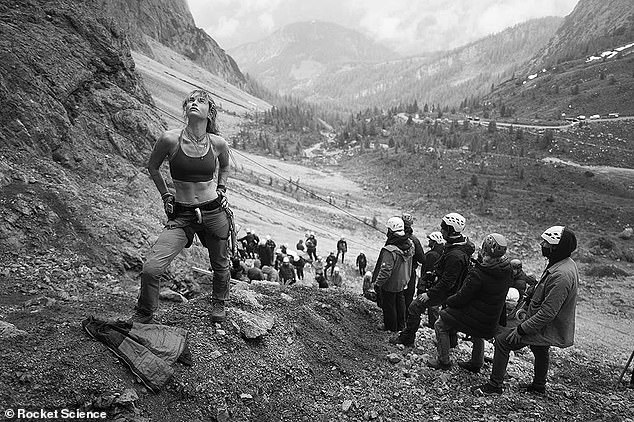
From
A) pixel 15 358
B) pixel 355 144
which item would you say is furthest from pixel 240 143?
pixel 15 358

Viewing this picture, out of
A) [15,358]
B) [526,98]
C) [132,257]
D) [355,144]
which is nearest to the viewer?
[15,358]

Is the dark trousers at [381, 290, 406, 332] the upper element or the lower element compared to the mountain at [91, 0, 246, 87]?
lower

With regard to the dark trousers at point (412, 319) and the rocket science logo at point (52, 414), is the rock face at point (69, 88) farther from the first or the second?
the dark trousers at point (412, 319)

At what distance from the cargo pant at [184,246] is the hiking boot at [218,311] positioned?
60 millimetres

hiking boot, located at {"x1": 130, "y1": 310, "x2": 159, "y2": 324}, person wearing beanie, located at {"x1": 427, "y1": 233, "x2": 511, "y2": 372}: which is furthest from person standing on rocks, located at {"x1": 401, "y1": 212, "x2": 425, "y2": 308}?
hiking boot, located at {"x1": 130, "y1": 310, "x2": 159, "y2": 324}

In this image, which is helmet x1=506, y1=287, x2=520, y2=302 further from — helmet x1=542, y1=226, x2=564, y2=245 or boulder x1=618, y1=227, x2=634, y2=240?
boulder x1=618, y1=227, x2=634, y2=240

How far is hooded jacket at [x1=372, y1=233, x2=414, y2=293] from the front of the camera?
6.22 meters

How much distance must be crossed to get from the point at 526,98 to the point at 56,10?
69053 millimetres

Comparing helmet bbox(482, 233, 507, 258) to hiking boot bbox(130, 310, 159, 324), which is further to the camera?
helmet bbox(482, 233, 507, 258)

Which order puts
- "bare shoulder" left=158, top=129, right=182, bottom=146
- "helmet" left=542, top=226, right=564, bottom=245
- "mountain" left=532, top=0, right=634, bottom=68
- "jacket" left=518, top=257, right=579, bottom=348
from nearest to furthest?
"bare shoulder" left=158, top=129, right=182, bottom=146
"jacket" left=518, top=257, right=579, bottom=348
"helmet" left=542, top=226, right=564, bottom=245
"mountain" left=532, top=0, right=634, bottom=68

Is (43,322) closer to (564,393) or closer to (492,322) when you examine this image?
(492,322)

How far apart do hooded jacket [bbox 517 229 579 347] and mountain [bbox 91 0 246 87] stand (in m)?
90.9

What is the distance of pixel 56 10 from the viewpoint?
366 inches

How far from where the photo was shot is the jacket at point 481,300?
188 inches
